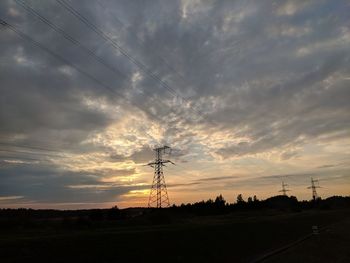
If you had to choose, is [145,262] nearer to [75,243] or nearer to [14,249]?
[75,243]

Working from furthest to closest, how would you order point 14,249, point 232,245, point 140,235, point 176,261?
point 232,245 → point 140,235 → point 176,261 → point 14,249

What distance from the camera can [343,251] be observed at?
39.2 metres

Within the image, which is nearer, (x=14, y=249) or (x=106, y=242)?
(x=14, y=249)

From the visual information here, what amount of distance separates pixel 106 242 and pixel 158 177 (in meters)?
39.3

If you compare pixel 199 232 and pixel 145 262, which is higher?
pixel 199 232

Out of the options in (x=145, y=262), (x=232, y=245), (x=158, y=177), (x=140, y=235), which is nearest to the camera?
(x=145, y=262)

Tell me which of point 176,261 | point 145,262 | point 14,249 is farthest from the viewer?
point 176,261

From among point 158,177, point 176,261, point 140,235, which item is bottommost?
point 176,261

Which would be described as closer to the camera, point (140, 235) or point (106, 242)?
point (106, 242)

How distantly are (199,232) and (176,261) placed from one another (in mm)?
11253

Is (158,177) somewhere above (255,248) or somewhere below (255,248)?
above

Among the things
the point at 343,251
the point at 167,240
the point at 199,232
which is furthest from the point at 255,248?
the point at 167,240

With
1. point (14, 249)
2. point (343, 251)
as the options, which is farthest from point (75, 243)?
point (343, 251)

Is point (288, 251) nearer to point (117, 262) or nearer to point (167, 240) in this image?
point (167, 240)
